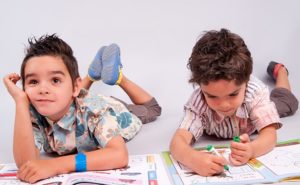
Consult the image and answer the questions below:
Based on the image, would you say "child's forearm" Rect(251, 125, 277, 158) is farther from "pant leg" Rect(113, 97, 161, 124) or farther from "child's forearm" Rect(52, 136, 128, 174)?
"pant leg" Rect(113, 97, 161, 124)

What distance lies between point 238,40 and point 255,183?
391 millimetres

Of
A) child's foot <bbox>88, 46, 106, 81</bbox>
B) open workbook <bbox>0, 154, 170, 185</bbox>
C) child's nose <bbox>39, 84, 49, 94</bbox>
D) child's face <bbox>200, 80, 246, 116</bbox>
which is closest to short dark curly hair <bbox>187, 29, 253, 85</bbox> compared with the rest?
child's face <bbox>200, 80, 246, 116</bbox>

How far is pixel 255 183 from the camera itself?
97 cm

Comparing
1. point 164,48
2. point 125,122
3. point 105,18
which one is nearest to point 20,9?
point 105,18

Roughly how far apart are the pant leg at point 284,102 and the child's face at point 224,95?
0.40 m

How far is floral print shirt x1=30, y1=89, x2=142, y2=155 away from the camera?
116cm

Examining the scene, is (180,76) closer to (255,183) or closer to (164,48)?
(164,48)

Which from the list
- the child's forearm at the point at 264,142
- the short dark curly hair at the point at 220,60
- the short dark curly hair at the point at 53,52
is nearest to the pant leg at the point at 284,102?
the child's forearm at the point at 264,142

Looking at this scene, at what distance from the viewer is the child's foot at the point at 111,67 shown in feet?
4.92

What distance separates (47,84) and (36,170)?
230mm

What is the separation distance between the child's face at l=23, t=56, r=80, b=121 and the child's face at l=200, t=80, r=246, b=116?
382mm

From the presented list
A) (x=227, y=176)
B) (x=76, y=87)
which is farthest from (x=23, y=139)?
(x=227, y=176)

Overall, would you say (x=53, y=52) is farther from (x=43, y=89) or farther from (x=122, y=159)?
(x=122, y=159)

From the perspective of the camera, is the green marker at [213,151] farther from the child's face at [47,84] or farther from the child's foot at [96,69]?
the child's foot at [96,69]
